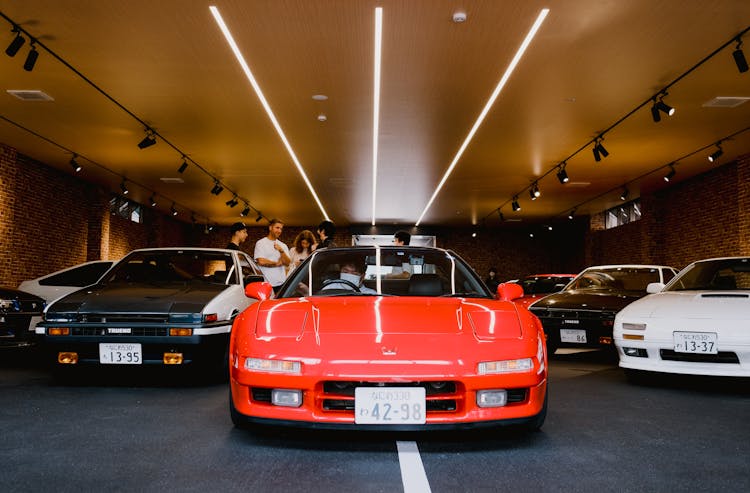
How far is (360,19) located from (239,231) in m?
3.10

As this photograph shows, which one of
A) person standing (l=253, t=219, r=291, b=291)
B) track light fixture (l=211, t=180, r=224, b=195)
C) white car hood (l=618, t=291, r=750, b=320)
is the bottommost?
white car hood (l=618, t=291, r=750, b=320)

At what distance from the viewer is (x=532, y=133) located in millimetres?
10672

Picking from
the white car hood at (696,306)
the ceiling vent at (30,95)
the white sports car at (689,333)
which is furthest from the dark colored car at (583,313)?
the ceiling vent at (30,95)

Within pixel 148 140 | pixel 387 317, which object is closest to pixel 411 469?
pixel 387 317

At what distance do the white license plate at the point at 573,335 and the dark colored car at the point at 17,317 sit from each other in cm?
576

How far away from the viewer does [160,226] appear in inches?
875

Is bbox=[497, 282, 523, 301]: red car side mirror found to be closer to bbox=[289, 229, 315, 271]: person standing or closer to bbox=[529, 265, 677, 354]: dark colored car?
bbox=[529, 265, 677, 354]: dark colored car

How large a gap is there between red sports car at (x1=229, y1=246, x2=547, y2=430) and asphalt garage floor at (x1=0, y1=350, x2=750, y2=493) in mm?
A: 196

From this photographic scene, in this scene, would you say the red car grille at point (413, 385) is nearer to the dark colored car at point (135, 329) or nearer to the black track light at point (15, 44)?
the dark colored car at point (135, 329)

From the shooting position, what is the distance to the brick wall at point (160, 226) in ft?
40.8

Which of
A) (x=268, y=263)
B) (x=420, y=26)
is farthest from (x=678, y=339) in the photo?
(x=268, y=263)

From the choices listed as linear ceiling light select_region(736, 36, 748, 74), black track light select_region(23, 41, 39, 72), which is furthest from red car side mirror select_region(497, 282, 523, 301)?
black track light select_region(23, 41, 39, 72)

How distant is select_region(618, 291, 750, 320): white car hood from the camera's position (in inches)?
198

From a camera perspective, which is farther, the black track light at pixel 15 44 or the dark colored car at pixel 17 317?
the black track light at pixel 15 44
